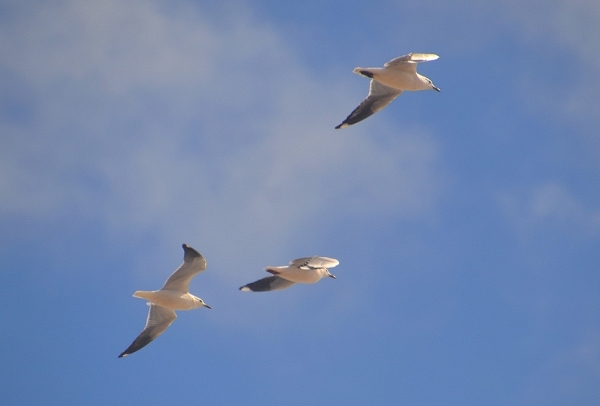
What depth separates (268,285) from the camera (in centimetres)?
2461

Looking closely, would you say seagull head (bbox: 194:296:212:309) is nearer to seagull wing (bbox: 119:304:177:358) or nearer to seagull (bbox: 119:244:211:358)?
seagull (bbox: 119:244:211:358)

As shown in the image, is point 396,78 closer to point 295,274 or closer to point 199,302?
point 295,274

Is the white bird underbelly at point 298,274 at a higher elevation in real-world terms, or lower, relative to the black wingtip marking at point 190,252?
lower

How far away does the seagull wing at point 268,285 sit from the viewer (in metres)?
24.5

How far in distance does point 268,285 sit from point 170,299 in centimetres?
250

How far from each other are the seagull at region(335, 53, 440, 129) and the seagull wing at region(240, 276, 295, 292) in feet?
13.3

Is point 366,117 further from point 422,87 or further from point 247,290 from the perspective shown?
point 247,290

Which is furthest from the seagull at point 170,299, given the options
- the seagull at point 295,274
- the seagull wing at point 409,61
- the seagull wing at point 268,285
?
the seagull wing at point 409,61

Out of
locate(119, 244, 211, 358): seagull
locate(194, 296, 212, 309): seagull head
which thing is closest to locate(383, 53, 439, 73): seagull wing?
locate(119, 244, 211, 358): seagull

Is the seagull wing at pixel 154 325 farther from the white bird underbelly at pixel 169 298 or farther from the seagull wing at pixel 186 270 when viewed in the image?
the seagull wing at pixel 186 270

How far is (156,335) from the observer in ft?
80.3

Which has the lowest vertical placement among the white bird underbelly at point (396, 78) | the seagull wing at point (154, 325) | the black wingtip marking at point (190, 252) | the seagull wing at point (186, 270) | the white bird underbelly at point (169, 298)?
the seagull wing at point (154, 325)

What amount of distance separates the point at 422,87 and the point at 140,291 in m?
8.38

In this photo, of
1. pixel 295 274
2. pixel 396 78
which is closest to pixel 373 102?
pixel 396 78
